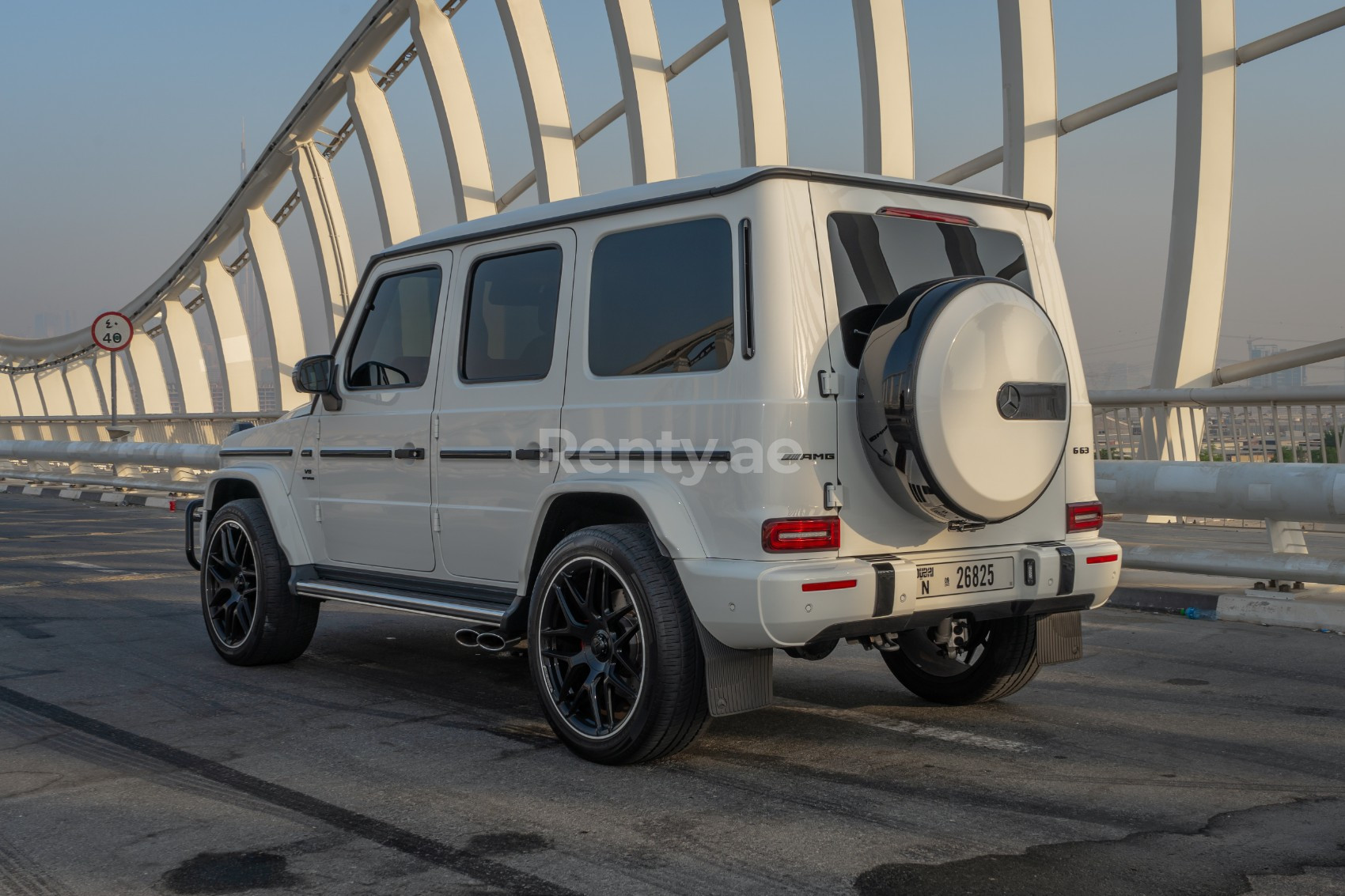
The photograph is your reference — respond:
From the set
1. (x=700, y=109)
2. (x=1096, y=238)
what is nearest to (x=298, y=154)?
(x=700, y=109)

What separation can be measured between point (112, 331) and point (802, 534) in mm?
21446

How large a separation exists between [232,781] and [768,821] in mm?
1799

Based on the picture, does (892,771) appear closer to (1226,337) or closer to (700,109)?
(1226,337)

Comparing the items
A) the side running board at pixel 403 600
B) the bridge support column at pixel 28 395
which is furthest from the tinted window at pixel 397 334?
the bridge support column at pixel 28 395

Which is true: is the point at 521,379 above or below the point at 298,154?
below

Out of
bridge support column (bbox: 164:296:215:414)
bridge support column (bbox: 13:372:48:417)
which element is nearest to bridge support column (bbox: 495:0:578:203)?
bridge support column (bbox: 164:296:215:414)

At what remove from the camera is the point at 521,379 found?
513 centimetres

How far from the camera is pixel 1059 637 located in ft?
16.7

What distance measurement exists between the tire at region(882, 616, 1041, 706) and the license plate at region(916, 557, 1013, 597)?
0.34 metres

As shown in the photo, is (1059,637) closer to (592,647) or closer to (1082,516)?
(1082,516)

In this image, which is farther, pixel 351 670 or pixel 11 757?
pixel 351 670

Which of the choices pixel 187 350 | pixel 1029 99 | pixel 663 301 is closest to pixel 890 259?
pixel 663 301

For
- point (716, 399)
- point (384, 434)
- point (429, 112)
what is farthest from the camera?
point (429, 112)

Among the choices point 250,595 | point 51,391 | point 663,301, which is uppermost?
point 51,391
